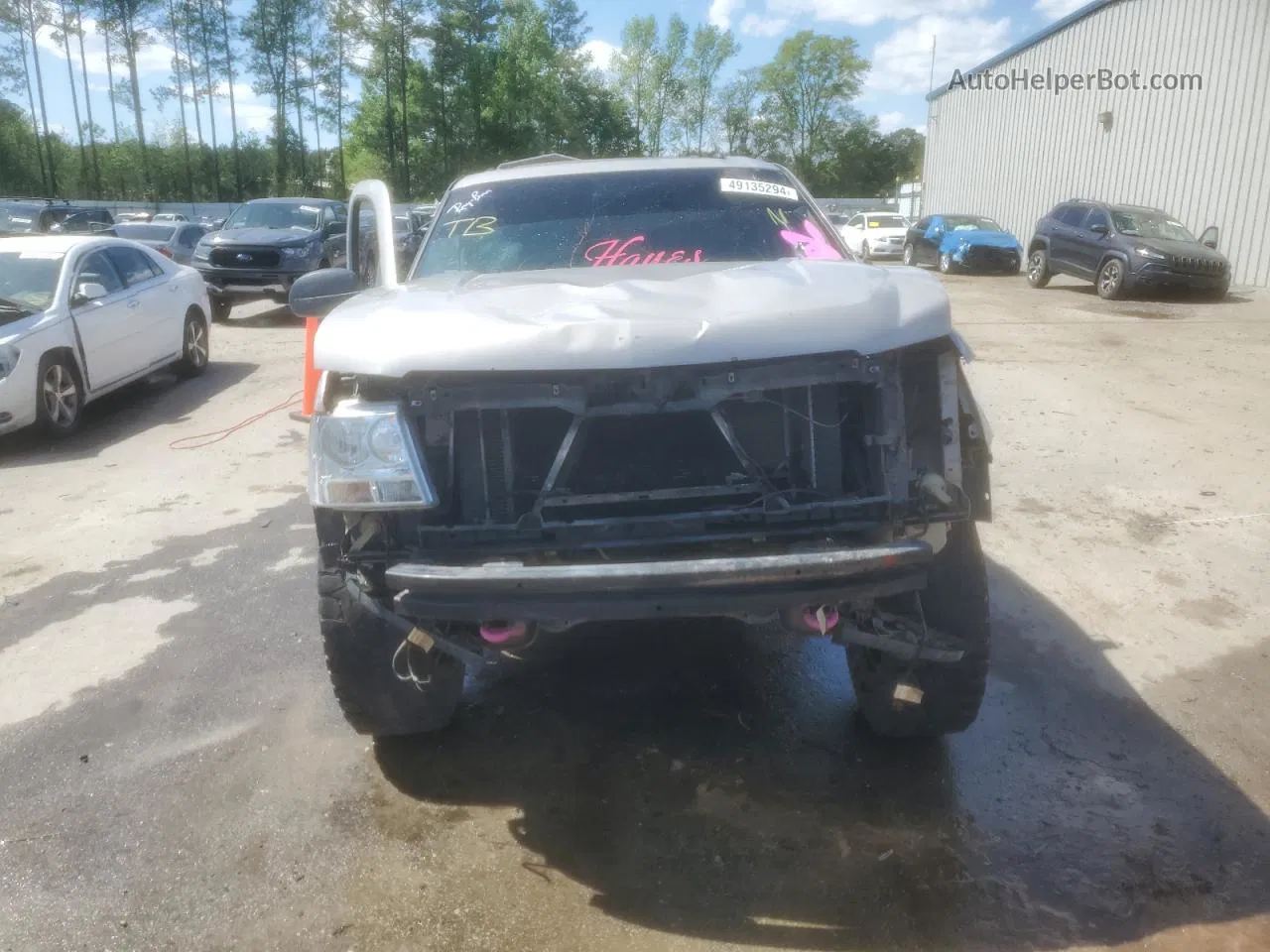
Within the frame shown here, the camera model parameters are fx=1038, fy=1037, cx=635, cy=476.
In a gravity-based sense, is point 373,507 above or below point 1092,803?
above

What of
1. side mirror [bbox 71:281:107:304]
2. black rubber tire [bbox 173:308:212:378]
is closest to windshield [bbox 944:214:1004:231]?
black rubber tire [bbox 173:308:212:378]

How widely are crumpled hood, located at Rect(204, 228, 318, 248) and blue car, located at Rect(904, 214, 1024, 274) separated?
1394 cm

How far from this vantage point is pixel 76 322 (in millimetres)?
8461

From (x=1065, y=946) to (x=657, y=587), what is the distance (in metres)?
1.34

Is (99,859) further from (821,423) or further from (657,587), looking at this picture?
(821,423)

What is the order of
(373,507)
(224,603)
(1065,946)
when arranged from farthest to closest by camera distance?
(224,603) < (373,507) < (1065,946)

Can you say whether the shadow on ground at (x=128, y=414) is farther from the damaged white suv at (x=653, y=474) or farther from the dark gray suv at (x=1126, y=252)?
the dark gray suv at (x=1126, y=252)

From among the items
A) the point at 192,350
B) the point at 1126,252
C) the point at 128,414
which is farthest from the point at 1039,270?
the point at 128,414

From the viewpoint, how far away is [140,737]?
3.69 metres

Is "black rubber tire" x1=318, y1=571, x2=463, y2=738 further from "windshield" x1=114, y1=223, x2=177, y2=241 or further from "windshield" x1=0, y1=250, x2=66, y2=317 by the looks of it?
"windshield" x1=114, y1=223, x2=177, y2=241

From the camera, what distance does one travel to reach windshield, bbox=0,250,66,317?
8.17 meters

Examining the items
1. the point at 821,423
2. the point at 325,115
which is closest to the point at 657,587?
the point at 821,423

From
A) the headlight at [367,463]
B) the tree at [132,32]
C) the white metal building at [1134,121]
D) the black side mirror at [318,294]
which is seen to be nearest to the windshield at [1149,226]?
the white metal building at [1134,121]

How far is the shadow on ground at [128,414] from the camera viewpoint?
802 centimetres
